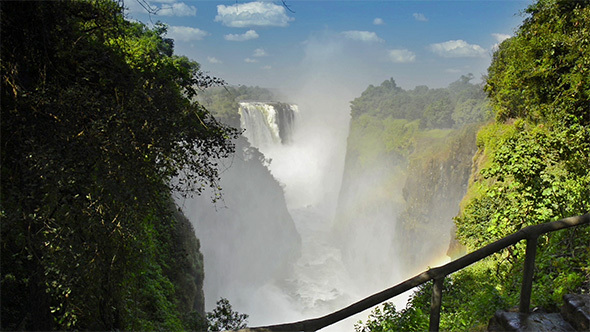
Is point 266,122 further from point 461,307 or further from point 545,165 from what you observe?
point 461,307

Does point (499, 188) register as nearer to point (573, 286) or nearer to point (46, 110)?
point (573, 286)

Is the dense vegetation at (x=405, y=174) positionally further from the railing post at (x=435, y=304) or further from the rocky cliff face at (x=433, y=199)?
the railing post at (x=435, y=304)

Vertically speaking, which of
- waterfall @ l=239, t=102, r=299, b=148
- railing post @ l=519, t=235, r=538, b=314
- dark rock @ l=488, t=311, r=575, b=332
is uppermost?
waterfall @ l=239, t=102, r=299, b=148

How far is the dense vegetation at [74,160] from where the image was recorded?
4.14m

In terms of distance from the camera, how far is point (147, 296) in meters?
7.79

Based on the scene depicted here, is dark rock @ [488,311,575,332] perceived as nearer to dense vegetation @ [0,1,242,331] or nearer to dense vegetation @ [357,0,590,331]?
dense vegetation @ [357,0,590,331]

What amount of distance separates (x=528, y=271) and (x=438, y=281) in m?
0.79

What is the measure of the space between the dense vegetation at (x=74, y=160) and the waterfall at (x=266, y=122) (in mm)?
40175

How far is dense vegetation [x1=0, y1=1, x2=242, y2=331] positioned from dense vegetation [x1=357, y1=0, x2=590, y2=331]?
412 cm

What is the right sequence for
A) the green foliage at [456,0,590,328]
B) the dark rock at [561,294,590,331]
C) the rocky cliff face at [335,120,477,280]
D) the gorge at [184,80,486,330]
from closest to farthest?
the dark rock at [561,294,590,331] < the green foliage at [456,0,590,328] < the rocky cliff face at [335,120,477,280] < the gorge at [184,80,486,330]

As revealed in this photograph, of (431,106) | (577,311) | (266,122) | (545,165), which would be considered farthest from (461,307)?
(431,106)

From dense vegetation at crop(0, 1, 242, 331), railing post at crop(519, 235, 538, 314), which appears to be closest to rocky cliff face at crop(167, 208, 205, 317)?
dense vegetation at crop(0, 1, 242, 331)

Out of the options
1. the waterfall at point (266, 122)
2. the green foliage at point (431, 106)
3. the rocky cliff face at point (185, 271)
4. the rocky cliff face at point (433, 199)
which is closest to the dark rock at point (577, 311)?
the rocky cliff face at point (185, 271)

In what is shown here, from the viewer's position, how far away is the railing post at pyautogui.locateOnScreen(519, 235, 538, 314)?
2.67m
